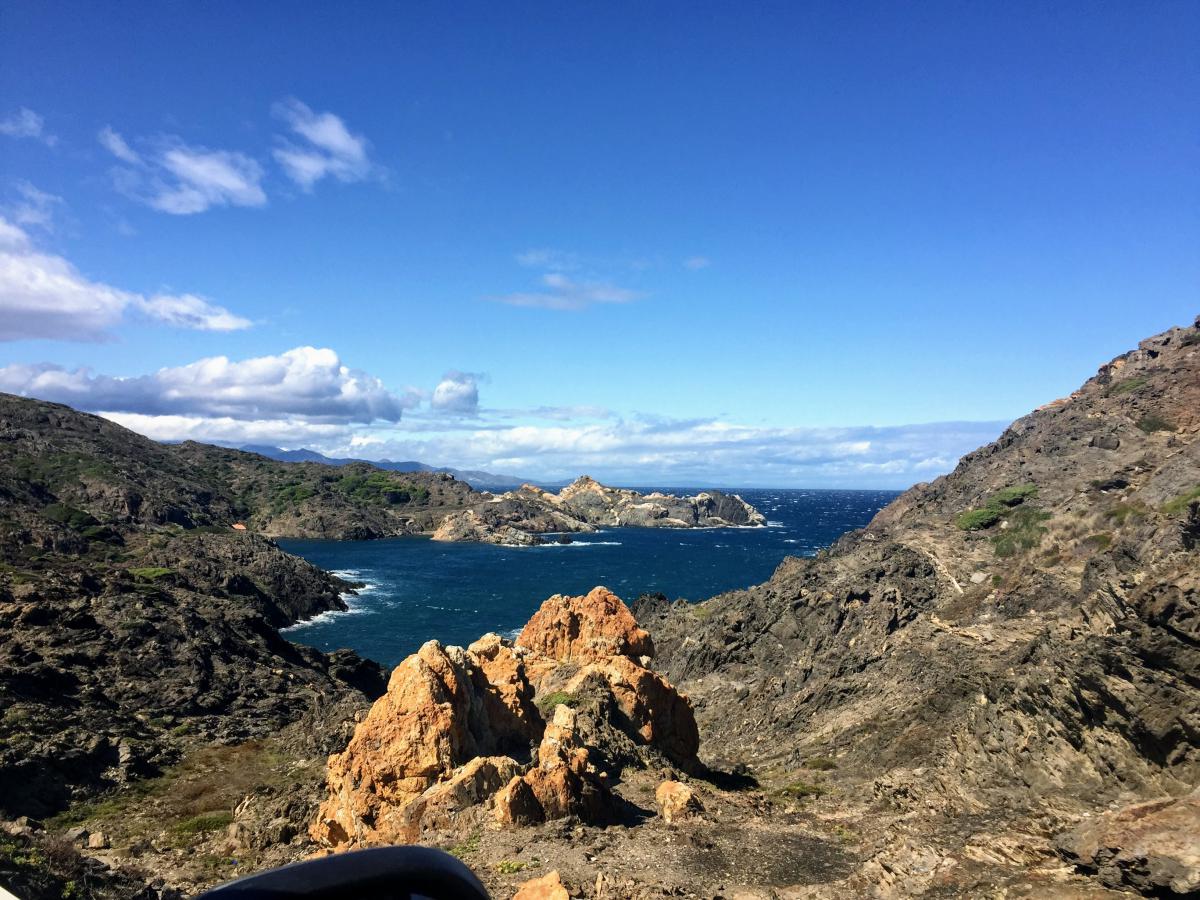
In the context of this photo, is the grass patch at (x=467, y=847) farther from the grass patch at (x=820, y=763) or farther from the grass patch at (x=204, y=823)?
the grass patch at (x=820, y=763)

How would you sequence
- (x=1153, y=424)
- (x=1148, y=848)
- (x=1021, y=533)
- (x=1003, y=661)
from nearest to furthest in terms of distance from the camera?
(x=1148, y=848)
(x=1003, y=661)
(x=1021, y=533)
(x=1153, y=424)

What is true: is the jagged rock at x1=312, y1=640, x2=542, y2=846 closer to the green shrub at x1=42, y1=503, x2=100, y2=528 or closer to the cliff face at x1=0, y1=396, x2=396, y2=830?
the cliff face at x1=0, y1=396, x2=396, y2=830

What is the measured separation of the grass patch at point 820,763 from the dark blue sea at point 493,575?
46.5 meters

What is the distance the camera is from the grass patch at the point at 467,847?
17.5 m

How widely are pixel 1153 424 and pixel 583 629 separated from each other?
2293 inches

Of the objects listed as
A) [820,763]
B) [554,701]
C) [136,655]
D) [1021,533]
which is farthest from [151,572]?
[1021,533]

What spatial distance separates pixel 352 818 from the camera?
20.0 m

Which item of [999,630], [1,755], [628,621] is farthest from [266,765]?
[999,630]

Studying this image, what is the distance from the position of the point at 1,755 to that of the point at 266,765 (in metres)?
10.0

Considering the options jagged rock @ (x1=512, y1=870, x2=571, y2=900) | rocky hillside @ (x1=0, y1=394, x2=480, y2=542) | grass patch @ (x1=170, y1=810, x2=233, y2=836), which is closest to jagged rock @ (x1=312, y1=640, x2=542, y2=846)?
jagged rock @ (x1=512, y1=870, x2=571, y2=900)

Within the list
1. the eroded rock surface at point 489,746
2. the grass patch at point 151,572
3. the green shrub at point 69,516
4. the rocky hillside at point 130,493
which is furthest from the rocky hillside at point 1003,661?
the green shrub at point 69,516

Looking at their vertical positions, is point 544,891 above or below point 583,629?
above

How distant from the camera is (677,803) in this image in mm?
21219

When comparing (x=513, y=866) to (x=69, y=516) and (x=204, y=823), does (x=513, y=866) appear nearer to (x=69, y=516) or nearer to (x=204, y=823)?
(x=204, y=823)
